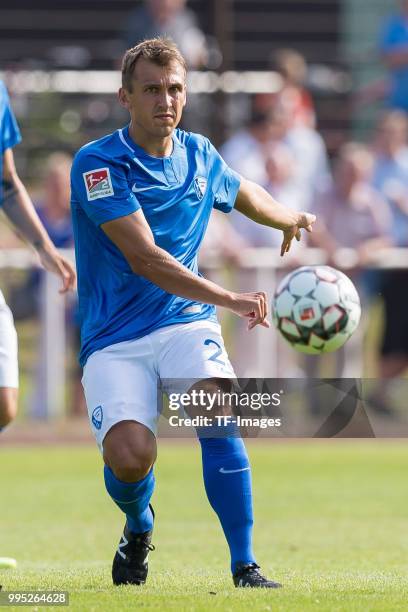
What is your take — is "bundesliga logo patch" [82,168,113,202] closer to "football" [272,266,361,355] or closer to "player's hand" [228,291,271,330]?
"player's hand" [228,291,271,330]

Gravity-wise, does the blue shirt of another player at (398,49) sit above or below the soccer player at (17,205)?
above

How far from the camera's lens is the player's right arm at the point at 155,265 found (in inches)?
247

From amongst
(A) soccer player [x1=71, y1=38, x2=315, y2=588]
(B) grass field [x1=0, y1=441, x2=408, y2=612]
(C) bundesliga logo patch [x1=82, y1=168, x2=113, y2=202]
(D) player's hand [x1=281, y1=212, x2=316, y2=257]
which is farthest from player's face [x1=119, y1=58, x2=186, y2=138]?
(B) grass field [x1=0, y1=441, x2=408, y2=612]

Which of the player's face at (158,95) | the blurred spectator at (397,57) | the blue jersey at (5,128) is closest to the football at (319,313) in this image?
the player's face at (158,95)

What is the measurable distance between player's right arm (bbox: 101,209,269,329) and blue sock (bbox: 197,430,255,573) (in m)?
0.60

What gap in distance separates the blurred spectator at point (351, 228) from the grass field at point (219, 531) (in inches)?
36.2

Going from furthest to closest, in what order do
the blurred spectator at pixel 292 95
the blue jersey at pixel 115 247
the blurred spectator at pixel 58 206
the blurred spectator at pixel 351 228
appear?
the blurred spectator at pixel 292 95 < the blurred spectator at pixel 351 228 < the blurred spectator at pixel 58 206 < the blue jersey at pixel 115 247

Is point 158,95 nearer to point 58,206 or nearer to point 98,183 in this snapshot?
point 98,183

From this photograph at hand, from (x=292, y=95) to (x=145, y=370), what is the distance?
9803mm

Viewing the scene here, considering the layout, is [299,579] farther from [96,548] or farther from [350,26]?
[350,26]

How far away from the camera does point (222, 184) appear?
6.99 m

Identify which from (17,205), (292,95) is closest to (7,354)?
(17,205)

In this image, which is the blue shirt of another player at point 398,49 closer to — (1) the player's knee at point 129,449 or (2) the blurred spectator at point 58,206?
(2) the blurred spectator at point 58,206

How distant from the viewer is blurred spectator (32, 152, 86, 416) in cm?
1446
